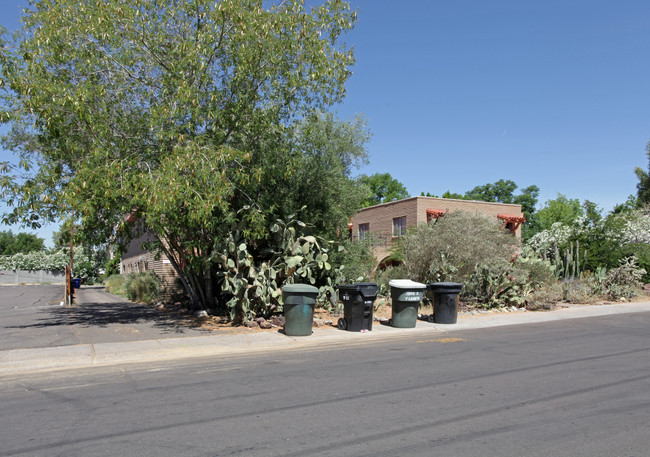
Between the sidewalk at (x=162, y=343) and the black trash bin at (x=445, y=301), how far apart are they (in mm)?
302

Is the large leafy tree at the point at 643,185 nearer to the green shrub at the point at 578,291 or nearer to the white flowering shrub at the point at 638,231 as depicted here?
the white flowering shrub at the point at 638,231

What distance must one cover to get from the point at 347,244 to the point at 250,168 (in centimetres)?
478

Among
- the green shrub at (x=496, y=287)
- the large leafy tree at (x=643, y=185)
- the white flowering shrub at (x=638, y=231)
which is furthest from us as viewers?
the large leafy tree at (x=643, y=185)

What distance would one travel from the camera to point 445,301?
1375 centimetres

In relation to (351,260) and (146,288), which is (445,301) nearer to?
(351,260)

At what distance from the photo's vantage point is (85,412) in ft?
18.8

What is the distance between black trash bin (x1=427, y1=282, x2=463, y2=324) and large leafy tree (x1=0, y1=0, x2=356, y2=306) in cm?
523

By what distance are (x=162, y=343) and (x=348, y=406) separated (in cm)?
609

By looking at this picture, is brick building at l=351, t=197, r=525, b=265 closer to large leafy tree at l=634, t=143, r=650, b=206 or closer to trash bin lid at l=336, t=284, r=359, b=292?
trash bin lid at l=336, t=284, r=359, b=292

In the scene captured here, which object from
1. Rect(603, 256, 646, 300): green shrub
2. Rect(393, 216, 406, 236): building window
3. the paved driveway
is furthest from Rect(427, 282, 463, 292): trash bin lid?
Rect(393, 216, 406, 236): building window

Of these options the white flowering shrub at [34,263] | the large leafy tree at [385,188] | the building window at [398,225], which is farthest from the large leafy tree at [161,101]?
the white flowering shrub at [34,263]

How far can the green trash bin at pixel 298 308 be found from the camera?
451 inches

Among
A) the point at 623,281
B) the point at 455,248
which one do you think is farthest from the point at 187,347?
the point at 623,281

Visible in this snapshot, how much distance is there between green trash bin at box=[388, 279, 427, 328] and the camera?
12770mm
